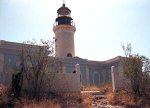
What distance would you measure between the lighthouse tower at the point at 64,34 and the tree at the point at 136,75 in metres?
13.6

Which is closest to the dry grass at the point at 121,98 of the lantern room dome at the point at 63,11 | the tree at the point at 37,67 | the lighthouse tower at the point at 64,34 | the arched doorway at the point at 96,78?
the tree at the point at 37,67

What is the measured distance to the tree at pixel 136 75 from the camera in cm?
1858

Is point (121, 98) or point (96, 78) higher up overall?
point (96, 78)

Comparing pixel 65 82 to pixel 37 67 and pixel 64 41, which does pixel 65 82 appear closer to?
pixel 37 67

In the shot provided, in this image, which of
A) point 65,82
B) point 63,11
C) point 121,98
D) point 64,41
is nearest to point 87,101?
point 121,98

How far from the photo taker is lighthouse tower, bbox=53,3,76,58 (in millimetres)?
32316

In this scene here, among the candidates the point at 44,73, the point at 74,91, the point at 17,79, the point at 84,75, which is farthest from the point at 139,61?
the point at 84,75

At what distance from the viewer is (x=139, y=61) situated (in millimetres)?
19203

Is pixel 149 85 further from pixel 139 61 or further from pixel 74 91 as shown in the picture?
pixel 74 91

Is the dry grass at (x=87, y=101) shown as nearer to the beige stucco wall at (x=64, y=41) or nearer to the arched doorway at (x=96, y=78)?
the arched doorway at (x=96, y=78)

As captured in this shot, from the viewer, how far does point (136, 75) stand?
61.6ft

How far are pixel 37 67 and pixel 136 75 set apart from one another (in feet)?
23.4

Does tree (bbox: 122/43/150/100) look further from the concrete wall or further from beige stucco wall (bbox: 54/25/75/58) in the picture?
beige stucco wall (bbox: 54/25/75/58)

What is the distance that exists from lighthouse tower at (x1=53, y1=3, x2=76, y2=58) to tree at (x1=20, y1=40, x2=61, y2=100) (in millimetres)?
13208
